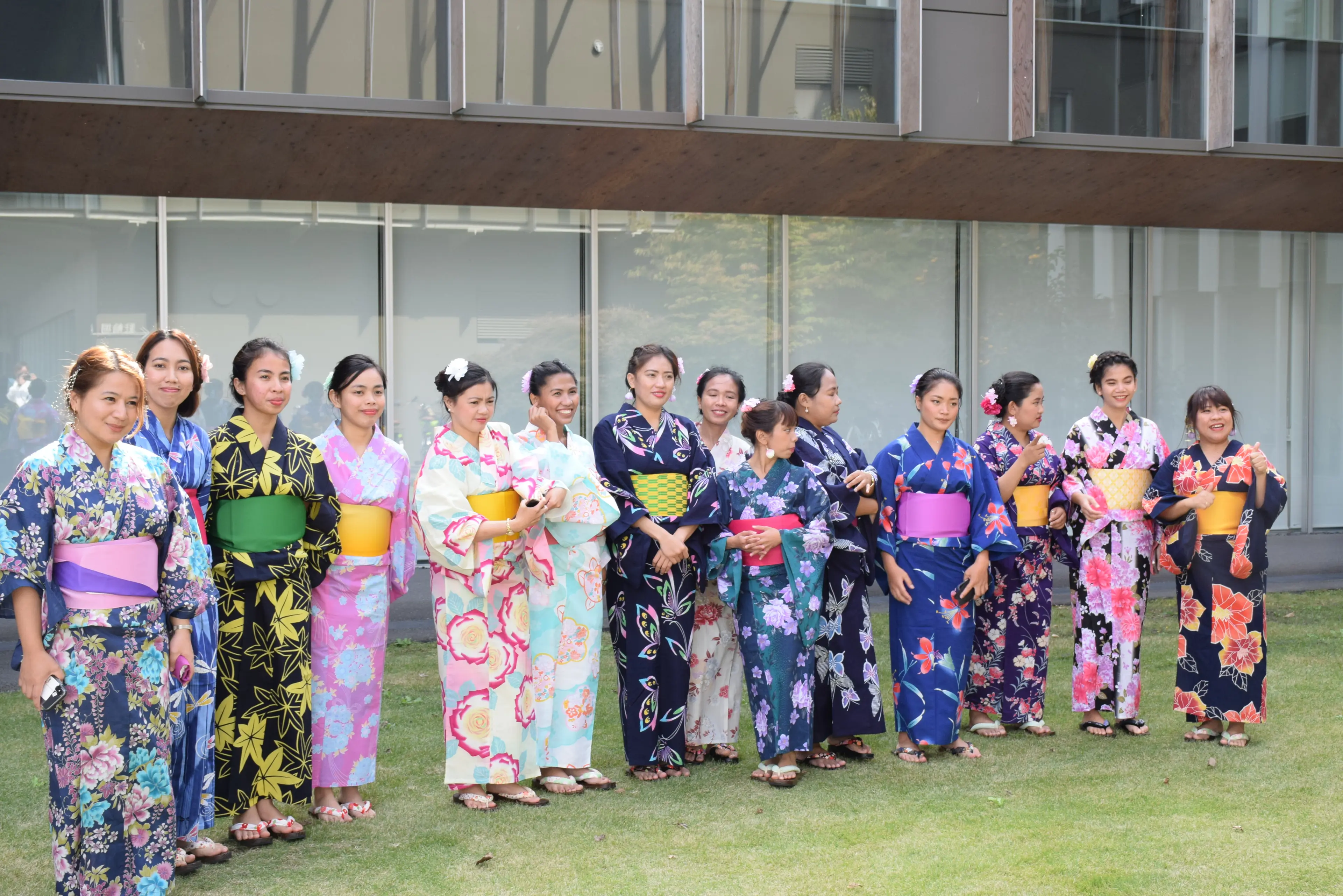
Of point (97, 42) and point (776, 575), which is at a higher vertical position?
point (97, 42)

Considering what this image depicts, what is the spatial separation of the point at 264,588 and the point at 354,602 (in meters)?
0.39

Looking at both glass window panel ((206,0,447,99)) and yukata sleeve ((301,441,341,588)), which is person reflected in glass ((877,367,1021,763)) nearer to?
yukata sleeve ((301,441,341,588))

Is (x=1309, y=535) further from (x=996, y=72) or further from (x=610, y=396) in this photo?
(x=610, y=396)

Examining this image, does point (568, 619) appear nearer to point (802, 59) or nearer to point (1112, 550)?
point (1112, 550)

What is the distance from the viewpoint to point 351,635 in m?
4.69

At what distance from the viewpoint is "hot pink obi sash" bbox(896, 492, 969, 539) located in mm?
5473

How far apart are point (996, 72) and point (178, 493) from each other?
7827mm

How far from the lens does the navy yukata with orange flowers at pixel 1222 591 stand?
5.63m

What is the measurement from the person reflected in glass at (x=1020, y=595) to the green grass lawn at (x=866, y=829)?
179mm

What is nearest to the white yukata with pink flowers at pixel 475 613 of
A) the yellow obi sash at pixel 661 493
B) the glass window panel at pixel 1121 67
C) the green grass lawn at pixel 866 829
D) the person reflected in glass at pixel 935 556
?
the green grass lawn at pixel 866 829

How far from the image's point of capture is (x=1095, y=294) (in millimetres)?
11523

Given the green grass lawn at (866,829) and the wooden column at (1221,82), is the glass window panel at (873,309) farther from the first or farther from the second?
the green grass lawn at (866,829)

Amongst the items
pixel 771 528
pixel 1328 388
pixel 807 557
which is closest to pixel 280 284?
pixel 771 528

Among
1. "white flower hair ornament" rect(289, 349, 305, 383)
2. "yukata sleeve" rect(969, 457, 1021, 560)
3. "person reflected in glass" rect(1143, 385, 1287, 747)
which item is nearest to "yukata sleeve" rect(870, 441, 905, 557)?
"yukata sleeve" rect(969, 457, 1021, 560)
